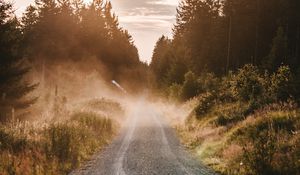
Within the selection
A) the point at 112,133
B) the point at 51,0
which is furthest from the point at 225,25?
the point at 112,133

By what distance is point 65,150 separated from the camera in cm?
1661

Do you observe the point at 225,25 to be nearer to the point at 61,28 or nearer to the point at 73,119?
the point at 61,28

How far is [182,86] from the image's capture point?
4719 centimetres

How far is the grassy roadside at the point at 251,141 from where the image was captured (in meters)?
14.0

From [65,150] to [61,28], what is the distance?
51.7 metres

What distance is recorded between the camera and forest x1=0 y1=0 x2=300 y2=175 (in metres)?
15.2

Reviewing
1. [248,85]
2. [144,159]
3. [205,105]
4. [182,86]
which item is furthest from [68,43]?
[144,159]

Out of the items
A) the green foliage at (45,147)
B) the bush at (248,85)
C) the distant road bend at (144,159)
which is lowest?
the distant road bend at (144,159)

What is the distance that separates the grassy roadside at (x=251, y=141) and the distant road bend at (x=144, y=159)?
35.8 inches

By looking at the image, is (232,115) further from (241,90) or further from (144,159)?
(144,159)

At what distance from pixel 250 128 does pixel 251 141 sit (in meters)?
1.49

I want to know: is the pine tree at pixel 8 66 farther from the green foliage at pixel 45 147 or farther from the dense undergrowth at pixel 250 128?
the dense undergrowth at pixel 250 128

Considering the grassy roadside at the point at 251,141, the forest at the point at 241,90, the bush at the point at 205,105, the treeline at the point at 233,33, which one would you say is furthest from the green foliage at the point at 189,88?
the grassy roadside at the point at 251,141

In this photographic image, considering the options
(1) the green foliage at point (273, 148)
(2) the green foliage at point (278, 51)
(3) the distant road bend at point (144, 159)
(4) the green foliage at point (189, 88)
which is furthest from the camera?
(2) the green foliage at point (278, 51)
